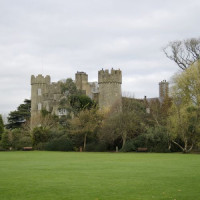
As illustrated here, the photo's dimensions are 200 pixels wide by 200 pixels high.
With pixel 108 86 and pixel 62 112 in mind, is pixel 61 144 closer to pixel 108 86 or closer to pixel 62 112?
pixel 62 112

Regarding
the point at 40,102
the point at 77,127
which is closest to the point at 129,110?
the point at 77,127

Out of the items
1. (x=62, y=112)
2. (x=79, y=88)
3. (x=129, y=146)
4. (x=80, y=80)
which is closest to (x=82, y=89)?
(x=79, y=88)

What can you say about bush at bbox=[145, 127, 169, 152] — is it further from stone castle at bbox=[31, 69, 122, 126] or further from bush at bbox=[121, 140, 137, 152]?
stone castle at bbox=[31, 69, 122, 126]

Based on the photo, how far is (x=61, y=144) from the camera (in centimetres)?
4494

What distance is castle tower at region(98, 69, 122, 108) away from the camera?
60.1m

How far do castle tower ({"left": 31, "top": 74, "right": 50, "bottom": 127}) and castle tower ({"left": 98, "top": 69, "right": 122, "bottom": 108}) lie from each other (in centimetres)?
1139

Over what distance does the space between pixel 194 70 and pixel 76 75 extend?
35212 mm

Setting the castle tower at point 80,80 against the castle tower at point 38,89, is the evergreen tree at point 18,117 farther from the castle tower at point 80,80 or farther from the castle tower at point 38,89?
the castle tower at point 80,80

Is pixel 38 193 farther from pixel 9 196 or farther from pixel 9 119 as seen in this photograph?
pixel 9 119

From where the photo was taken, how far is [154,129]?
40.2 metres

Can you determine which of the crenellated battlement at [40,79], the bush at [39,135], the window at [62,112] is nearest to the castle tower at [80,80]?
the crenellated battlement at [40,79]

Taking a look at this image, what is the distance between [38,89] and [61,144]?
2343cm

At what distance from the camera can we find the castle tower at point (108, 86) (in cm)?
6012

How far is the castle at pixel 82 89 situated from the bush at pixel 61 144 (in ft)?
38.9
